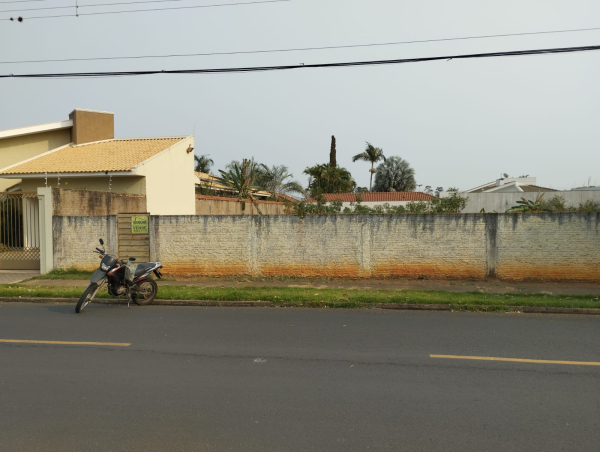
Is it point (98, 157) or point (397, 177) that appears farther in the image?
point (397, 177)

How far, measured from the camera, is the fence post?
15.4m

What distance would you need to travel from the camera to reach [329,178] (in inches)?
2079

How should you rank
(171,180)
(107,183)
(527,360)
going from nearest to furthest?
1. (527,360)
2. (107,183)
3. (171,180)

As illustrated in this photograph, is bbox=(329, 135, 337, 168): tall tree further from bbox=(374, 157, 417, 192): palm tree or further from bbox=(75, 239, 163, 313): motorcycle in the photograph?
bbox=(75, 239, 163, 313): motorcycle

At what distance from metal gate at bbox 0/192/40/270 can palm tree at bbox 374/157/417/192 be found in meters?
46.2

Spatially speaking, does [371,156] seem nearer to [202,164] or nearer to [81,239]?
[202,164]

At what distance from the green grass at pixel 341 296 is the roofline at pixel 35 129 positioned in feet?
47.9

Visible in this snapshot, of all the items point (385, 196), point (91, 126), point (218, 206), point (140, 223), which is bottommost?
point (140, 223)

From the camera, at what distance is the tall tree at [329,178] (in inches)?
2078

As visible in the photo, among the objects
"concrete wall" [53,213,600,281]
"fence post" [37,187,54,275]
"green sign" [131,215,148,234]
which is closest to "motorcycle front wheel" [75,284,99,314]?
"concrete wall" [53,213,600,281]

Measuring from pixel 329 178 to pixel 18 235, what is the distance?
126 feet

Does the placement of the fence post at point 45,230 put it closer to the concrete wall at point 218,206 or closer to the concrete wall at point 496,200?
the concrete wall at point 218,206

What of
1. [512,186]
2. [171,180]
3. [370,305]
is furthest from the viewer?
[512,186]

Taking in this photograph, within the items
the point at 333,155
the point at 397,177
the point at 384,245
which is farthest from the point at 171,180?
the point at 397,177
